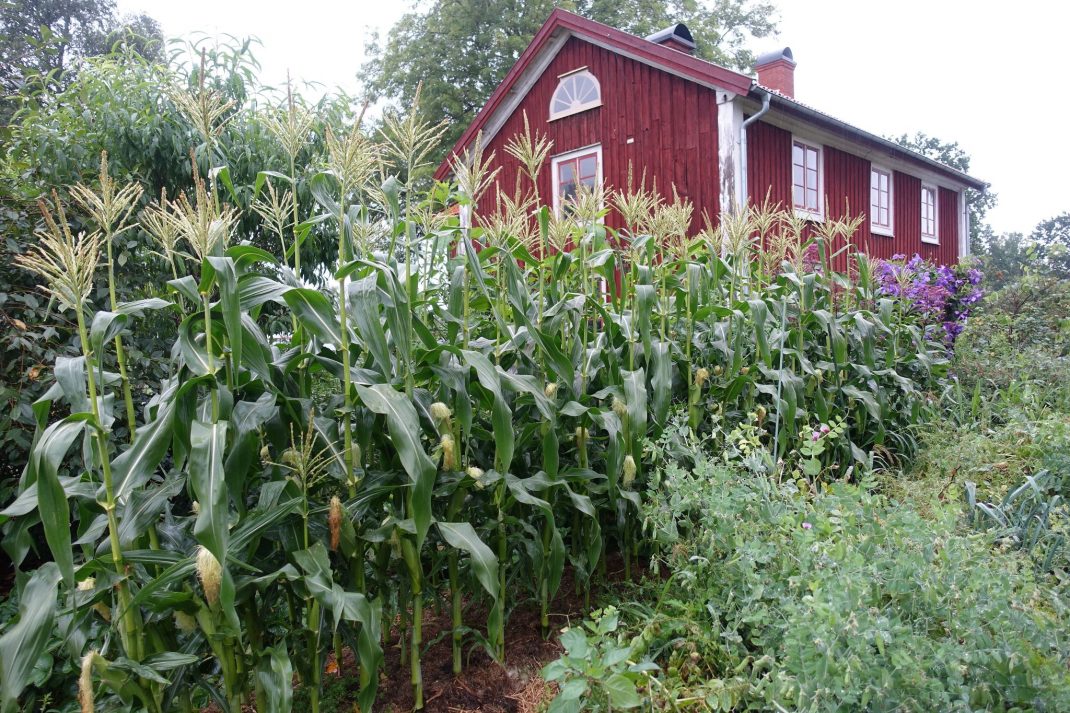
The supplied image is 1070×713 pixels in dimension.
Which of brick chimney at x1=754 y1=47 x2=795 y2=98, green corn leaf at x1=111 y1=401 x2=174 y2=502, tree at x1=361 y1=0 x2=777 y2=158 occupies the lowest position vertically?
green corn leaf at x1=111 y1=401 x2=174 y2=502

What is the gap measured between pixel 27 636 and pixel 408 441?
3.29 feet

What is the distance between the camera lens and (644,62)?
11039 millimetres

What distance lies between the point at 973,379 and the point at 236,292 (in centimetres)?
574

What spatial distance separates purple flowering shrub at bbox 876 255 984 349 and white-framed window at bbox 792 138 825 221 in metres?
4.62

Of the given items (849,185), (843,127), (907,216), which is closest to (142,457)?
(843,127)

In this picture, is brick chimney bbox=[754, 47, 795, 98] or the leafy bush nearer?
the leafy bush

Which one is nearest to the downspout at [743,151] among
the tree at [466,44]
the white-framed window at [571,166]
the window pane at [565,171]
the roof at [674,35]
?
the white-framed window at [571,166]

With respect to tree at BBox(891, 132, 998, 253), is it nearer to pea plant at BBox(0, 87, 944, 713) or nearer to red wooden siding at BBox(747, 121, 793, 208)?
red wooden siding at BBox(747, 121, 793, 208)

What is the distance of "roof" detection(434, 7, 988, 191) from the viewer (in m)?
9.86

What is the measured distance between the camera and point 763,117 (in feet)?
34.9

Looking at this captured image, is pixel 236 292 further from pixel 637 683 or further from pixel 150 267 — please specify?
pixel 150 267

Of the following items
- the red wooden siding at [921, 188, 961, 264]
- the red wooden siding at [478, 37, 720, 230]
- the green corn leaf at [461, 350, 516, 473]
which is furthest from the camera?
the red wooden siding at [921, 188, 961, 264]

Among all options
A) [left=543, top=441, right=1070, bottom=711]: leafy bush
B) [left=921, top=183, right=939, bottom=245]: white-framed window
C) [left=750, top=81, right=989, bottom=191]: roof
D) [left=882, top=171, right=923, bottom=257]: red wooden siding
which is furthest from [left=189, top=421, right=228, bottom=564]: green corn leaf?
[left=921, top=183, right=939, bottom=245]: white-framed window

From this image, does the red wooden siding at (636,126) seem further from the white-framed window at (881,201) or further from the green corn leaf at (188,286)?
the green corn leaf at (188,286)
